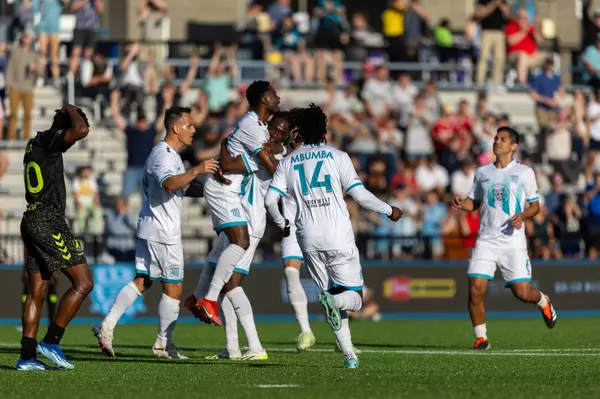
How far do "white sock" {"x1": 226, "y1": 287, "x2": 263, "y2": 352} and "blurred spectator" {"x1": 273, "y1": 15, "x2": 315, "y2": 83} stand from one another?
51.6 ft

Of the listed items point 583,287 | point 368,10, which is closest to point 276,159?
point 583,287

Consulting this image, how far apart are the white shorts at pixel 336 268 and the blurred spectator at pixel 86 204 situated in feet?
40.0

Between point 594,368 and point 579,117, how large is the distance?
18312 millimetres

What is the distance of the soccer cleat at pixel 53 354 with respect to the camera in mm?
12172

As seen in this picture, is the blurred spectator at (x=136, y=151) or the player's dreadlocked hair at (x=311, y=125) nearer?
the player's dreadlocked hair at (x=311, y=125)

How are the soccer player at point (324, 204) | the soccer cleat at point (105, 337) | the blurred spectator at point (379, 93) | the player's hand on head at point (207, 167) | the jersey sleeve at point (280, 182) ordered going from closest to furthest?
the soccer player at point (324, 204), the jersey sleeve at point (280, 182), the player's hand on head at point (207, 167), the soccer cleat at point (105, 337), the blurred spectator at point (379, 93)

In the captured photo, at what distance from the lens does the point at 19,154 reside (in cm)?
2570

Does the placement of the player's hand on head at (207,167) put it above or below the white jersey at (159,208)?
above

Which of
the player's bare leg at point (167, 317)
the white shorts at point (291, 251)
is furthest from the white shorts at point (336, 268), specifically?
the white shorts at point (291, 251)

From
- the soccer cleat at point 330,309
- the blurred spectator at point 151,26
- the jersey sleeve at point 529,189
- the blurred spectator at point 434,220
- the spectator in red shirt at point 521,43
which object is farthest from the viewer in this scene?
the spectator in red shirt at point 521,43

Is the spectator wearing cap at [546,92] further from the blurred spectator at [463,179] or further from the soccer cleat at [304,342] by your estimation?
the soccer cleat at [304,342]

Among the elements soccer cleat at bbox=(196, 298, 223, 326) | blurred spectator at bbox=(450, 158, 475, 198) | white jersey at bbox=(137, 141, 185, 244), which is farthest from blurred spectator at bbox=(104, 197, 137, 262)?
soccer cleat at bbox=(196, 298, 223, 326)

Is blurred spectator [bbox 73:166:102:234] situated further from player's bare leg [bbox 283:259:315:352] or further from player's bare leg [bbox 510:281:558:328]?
player's bare leg [bbox 510:281:558:328]

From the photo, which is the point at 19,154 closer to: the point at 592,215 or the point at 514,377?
the point at 592,215
